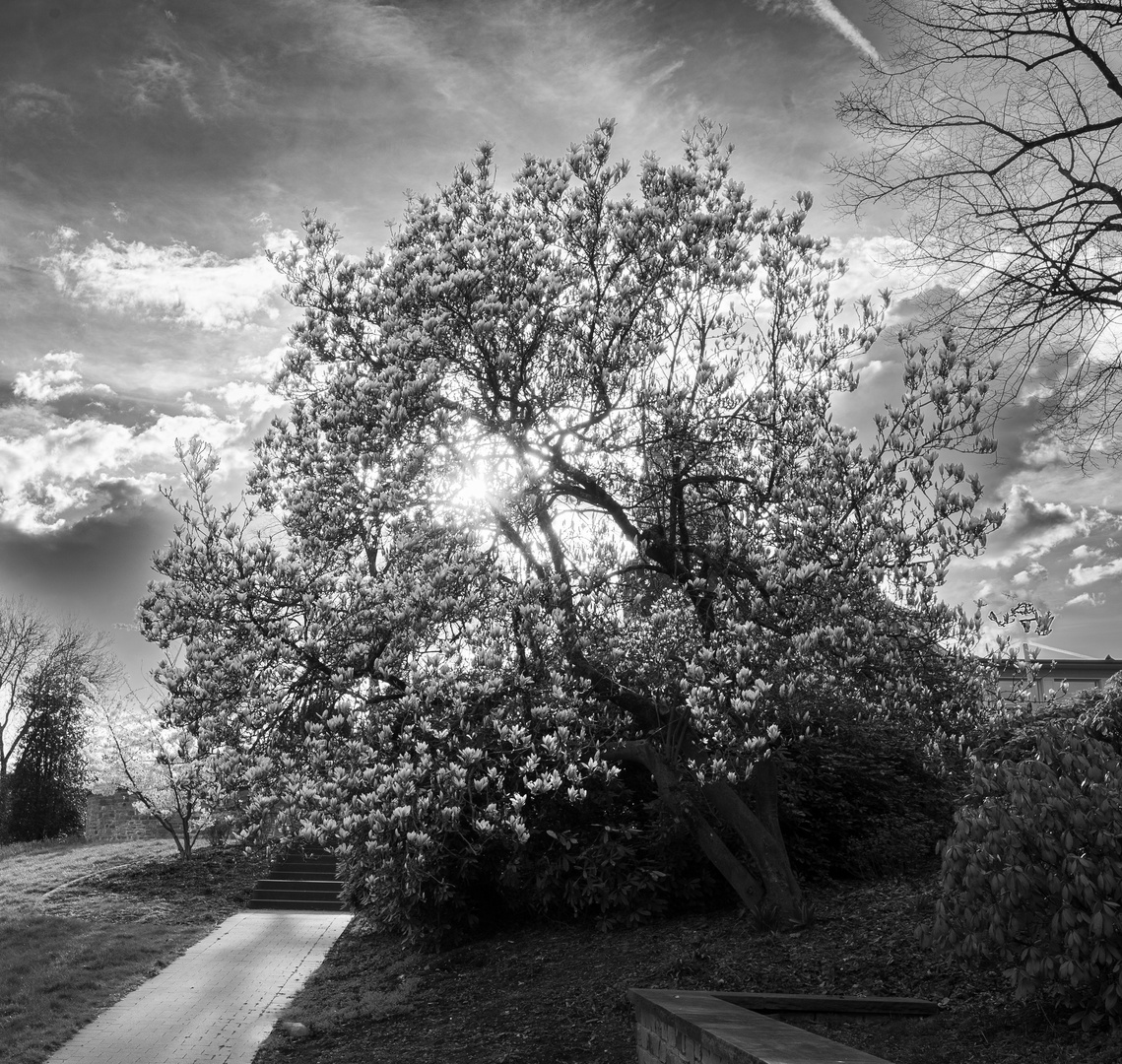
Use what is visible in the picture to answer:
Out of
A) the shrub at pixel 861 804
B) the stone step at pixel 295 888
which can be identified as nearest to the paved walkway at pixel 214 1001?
the stone step at pixel 295 888

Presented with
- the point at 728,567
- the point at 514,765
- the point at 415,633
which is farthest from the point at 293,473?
the point at 728,567

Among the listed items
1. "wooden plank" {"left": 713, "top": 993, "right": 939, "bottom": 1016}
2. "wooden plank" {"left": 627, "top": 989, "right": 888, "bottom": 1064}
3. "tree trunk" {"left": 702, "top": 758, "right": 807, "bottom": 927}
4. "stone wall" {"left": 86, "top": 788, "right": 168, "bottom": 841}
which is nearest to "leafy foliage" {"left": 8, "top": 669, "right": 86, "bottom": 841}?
"stone wall" {"left": 86, "top": 788, "right": 168, "bottom": 841}

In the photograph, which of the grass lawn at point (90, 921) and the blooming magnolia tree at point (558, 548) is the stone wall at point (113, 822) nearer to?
the grass lawn at point (90, 921)

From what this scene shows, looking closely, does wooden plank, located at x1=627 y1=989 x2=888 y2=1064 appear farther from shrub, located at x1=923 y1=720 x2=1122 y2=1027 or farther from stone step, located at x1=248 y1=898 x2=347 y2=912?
stone step, located at x1=248 y1=898 x2=347 y2=912

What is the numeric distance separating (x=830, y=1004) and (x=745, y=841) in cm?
322

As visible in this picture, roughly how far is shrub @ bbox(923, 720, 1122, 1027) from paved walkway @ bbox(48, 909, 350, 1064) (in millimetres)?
6612

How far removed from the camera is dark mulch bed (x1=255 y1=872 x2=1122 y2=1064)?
595 cm

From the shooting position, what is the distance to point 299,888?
56.0 ft

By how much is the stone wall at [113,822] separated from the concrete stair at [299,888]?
438 inches

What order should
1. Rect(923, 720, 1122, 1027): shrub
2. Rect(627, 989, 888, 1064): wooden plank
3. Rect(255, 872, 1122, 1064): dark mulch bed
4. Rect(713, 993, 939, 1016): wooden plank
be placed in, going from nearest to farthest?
1. Rect(627, 989, 888, 1064): wooden plank
2. Rect(923, 720, 1122, 1027): shrub
3. Rect(255, 872, 1122, 1064): dark mulch bed
4. Rect(713, 993, 939, 1016): wooden plank

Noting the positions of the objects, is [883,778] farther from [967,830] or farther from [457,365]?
[457,365]

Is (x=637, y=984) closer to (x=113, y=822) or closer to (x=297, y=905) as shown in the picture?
(x=297, y=905)

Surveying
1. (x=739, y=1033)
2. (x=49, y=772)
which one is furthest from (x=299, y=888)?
(x=49, y=772)

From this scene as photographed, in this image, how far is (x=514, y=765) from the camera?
9.65 meters
